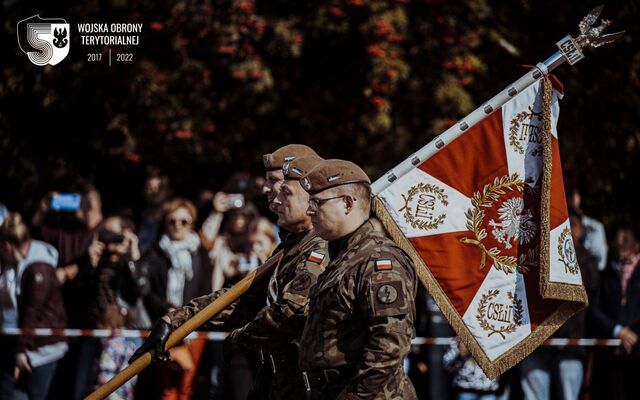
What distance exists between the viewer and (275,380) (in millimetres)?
6242

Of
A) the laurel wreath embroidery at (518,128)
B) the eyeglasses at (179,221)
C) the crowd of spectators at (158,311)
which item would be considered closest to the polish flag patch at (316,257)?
the laurel wreath embroidery at (518,128)

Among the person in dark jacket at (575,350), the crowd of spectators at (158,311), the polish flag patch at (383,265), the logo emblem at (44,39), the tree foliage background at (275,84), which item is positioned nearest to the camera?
the polish flag patch at (383,265)

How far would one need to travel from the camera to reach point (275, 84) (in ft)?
46.5

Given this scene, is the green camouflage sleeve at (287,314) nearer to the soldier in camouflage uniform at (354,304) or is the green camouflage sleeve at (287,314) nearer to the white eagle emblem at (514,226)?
the soldier in camouflage uniform at (354,304)

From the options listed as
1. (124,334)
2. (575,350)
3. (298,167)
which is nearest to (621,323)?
(575,350)

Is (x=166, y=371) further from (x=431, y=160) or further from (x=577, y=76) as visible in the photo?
(x=577, y=76)

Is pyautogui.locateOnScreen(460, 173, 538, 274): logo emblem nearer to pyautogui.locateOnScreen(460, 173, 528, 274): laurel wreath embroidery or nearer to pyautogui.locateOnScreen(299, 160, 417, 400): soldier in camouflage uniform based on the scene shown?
pyautogui.locateOnScreen(460, 173, 528, 274): laurel wreath embroidery

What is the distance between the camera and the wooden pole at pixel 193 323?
6.24 m

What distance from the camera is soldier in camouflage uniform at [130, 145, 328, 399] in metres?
5.98

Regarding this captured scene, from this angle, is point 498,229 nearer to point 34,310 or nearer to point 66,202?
point 34,310

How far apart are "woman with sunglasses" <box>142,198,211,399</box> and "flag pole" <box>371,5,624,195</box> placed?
3764 mm

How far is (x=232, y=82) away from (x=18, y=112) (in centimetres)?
239

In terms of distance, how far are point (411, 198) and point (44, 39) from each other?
23.1 ft

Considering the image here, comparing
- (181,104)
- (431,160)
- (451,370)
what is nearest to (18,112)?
(181,104)
